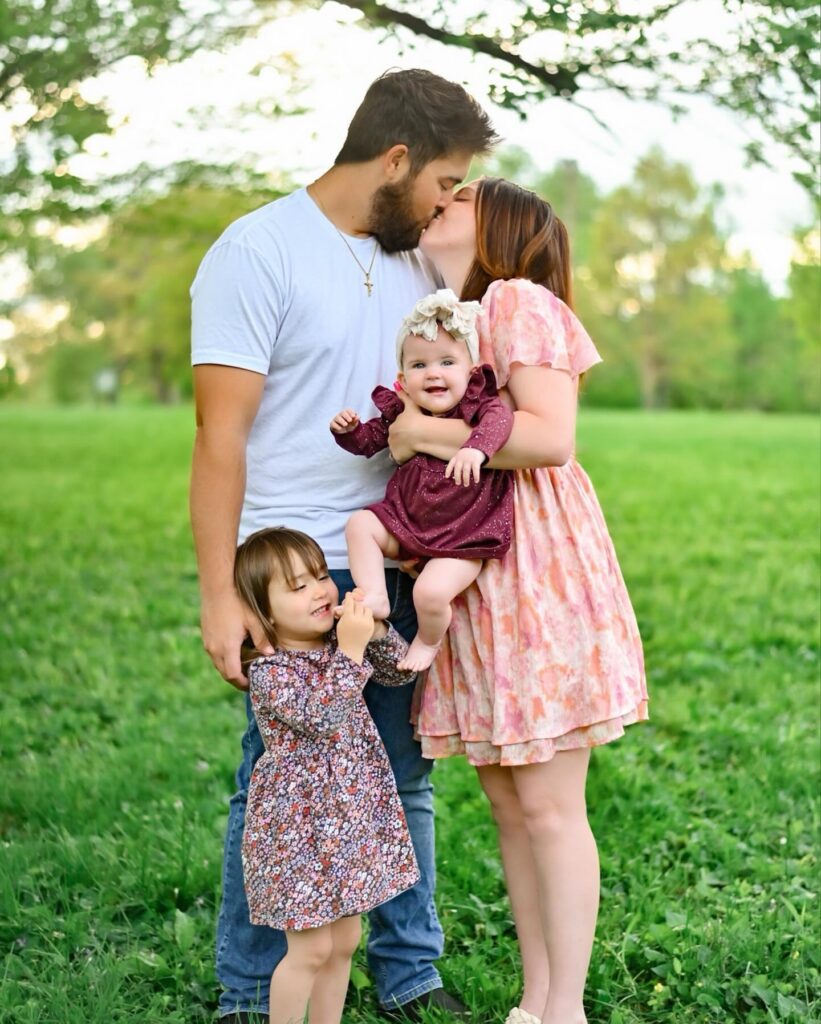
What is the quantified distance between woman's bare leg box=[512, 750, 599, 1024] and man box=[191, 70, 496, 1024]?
379 mm

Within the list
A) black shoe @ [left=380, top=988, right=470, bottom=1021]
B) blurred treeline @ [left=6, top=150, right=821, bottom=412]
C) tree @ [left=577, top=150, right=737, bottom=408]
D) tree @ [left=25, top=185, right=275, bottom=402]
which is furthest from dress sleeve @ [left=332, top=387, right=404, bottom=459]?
tree @ [left=577, top=150, right=737, bottom=408]

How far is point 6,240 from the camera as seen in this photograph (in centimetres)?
877

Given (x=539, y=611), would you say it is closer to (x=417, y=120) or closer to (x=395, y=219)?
(x=395, y=219)

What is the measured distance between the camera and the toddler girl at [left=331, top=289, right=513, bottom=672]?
8.32 ft

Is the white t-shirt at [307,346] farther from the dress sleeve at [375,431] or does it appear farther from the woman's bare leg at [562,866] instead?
the woman's bare leg at [562,866]

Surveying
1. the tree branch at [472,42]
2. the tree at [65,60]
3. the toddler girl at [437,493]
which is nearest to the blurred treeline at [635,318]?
the tree at [65,60]

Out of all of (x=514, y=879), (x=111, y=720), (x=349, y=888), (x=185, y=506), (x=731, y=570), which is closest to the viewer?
(x=349, y=888)

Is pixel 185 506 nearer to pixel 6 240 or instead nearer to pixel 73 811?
pixel 6 240

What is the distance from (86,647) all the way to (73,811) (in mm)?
2280

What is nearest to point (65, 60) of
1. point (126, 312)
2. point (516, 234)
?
point (516, 234)

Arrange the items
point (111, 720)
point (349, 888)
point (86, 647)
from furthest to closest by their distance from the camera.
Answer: point (86, 647) < point (111, 720) < point (349, 888)

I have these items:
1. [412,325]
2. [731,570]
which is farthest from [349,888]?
[731,570]

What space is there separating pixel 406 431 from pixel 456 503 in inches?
7.3

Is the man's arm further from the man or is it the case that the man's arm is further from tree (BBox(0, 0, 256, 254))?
tree (BBox(0, 0, 256, 254))
